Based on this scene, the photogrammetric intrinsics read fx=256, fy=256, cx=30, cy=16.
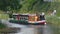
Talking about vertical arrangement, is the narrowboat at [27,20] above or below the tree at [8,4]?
below

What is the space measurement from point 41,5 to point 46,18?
6.92 m

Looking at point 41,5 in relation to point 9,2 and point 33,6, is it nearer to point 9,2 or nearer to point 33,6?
point 33,6

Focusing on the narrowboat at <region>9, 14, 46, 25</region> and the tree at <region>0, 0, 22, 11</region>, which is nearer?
the tree at <region>0, 0, 22, 11</region>

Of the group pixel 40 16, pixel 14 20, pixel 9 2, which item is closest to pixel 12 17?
pixel 14 20

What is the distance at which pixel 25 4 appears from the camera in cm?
6512

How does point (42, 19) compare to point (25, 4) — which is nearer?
point (42, 19)

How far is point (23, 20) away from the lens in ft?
175

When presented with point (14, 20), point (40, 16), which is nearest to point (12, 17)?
point (14, 20)

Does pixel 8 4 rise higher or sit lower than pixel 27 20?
higher

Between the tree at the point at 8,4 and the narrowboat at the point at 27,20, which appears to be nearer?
the tree at the point at 8,4

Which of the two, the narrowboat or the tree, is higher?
the tree

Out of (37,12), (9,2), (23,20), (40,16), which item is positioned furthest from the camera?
(37,12)

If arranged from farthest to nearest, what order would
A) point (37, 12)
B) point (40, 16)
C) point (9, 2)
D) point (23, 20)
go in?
1. point (37, 12)
2. point (40, 16)
3. point (23, 20)
4. point (9, 2)

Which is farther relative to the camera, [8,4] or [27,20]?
[27,20]
